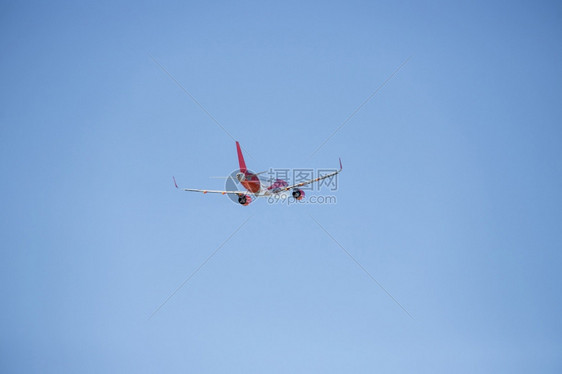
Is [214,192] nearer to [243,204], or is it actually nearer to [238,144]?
[243,204]

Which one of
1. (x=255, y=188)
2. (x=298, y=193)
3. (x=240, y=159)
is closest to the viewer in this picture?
(x=255, y=188)

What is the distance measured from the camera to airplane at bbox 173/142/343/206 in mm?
60584

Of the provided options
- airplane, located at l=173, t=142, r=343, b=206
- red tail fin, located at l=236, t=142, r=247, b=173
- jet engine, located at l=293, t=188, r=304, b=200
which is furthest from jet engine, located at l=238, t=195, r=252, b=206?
jet engine, located at l=293, t=188, r=304, b=200

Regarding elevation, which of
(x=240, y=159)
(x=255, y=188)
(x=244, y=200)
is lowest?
(x=244, y=200)

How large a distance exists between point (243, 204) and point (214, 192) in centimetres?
384

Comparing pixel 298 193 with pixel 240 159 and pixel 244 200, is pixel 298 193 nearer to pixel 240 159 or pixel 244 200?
pixel 244 200

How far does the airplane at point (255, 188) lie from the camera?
6058cm

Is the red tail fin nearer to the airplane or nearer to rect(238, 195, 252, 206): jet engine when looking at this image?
the airplane

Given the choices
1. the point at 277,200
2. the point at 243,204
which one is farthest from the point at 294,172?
the point at 243,204

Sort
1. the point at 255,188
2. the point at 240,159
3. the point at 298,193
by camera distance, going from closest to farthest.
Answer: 1. the point at 255,188
2. the point at 298,193
3. the point at 240,159

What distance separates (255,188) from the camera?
61562 millimetres

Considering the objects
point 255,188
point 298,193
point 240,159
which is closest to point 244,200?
point 255,188

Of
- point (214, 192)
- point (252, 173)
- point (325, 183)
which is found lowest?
point (214, 192)

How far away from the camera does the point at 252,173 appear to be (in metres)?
61.2
